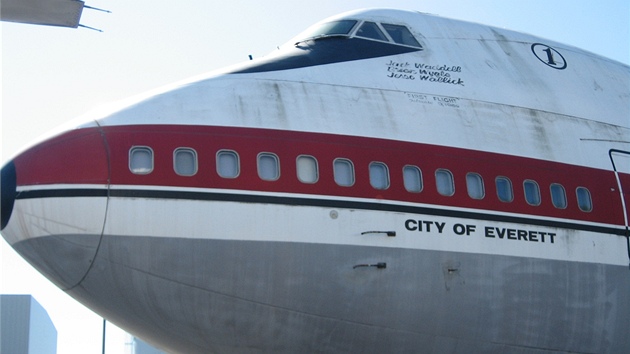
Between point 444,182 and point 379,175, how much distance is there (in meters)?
1.19

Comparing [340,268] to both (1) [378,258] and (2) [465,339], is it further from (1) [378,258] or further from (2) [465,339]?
(2) [465,339]

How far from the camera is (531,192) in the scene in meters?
16.5

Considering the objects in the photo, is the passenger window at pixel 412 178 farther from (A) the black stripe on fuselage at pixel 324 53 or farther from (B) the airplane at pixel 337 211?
(A) the black stripe on fuselage at pixel 324 53

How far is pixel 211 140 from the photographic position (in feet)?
48.1

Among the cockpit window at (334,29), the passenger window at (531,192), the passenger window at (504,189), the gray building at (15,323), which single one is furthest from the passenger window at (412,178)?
the gray building at (15,323)

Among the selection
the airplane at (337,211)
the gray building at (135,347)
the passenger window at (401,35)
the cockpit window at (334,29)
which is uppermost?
the gray building at (135,347)

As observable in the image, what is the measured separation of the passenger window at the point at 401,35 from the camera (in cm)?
1780

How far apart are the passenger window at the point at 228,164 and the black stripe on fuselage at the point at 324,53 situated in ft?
6.67

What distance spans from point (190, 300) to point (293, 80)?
410cm

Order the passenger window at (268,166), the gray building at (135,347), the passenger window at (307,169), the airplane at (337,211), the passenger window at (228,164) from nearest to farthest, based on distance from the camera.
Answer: the airplane at (337,211)
the passenger window at (228,164)
the passenger window at (268,166)
the passenger window at (307,169)
the gray building at (135,347)

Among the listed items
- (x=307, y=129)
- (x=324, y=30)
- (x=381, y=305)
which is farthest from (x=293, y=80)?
(x=381, y=305)

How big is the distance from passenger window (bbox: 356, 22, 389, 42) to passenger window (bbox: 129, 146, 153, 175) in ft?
17.6

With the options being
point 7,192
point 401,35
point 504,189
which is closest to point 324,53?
point 401,35

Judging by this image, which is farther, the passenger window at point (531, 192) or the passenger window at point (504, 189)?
the passenger window at point (531, 192)
